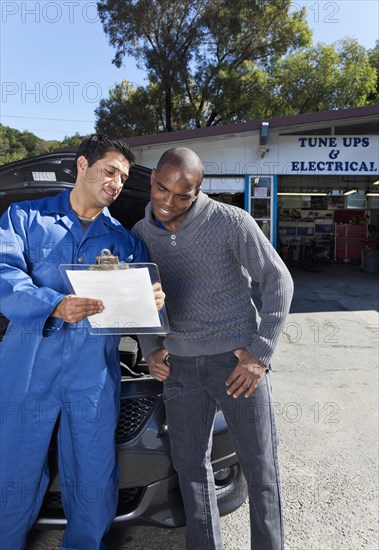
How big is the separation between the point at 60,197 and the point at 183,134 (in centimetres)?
1030

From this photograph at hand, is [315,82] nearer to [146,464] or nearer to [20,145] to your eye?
[20,145]

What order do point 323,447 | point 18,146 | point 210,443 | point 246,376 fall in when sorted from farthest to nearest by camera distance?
1. point 18,146
2. point 323,447
3. point 210,443
4. point 246,376

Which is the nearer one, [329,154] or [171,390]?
[171,390]

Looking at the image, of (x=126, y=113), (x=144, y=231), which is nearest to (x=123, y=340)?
(x=144, y=231)

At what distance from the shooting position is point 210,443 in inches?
76.1

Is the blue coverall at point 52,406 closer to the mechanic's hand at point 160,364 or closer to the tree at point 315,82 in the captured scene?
the mechanic's hand at point 160,364

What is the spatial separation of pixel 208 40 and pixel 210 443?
22.4 m

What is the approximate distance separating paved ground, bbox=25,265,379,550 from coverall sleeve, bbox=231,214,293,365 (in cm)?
123

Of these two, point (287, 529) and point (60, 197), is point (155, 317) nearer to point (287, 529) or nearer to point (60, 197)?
point (60, 197)

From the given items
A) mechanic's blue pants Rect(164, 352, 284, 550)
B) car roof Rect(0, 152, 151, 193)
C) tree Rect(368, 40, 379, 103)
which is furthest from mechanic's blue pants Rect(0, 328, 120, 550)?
tree Rect(368, 40, 379, 103)

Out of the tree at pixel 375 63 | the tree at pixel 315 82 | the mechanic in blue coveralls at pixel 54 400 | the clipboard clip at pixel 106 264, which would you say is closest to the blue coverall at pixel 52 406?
the mechanic in blue coveralls at pixel 54 400

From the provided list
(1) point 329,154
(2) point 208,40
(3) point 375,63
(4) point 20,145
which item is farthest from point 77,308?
(4) point 20,145

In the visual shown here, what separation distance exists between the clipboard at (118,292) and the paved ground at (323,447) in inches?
51.1

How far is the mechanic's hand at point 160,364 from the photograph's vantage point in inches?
78.0
